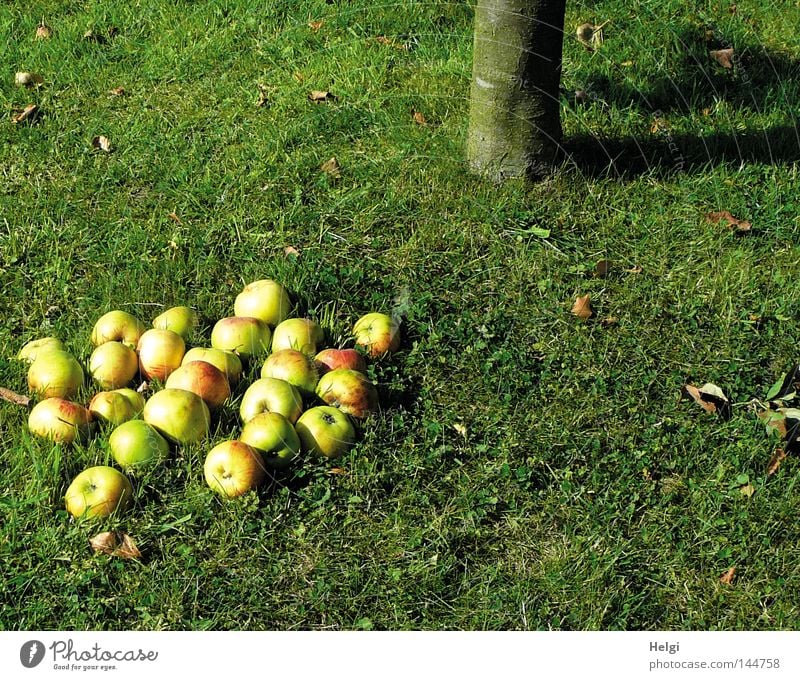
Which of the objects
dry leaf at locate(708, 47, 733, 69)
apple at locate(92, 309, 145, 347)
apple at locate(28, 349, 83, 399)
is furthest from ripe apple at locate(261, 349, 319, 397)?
dry leaf at locate(708, 47, 733, 69)

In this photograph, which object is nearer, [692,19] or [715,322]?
[715,322]

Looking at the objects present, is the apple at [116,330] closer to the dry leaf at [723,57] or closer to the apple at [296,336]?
the apple at [296,336]

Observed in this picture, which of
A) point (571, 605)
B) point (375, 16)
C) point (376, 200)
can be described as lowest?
point (571, 605)

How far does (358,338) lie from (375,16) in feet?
8.75

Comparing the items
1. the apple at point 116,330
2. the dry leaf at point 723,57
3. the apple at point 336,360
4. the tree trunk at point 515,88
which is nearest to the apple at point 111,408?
the apple at point 116,330

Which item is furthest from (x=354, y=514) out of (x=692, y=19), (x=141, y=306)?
(x=692, y=19)

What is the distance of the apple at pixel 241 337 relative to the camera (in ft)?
11.8

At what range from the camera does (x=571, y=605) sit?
296cm

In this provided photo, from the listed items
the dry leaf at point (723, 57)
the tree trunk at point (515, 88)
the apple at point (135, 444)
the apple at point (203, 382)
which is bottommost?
the apple at point (135, 444)

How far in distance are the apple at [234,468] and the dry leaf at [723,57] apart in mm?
3726

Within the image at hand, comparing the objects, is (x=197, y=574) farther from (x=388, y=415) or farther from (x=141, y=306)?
(x=141, y=306)

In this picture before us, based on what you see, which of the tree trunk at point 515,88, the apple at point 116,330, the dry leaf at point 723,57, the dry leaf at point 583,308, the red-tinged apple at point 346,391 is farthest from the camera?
the dry leaf at point 723,57

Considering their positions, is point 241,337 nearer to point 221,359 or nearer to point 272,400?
point 221,359
